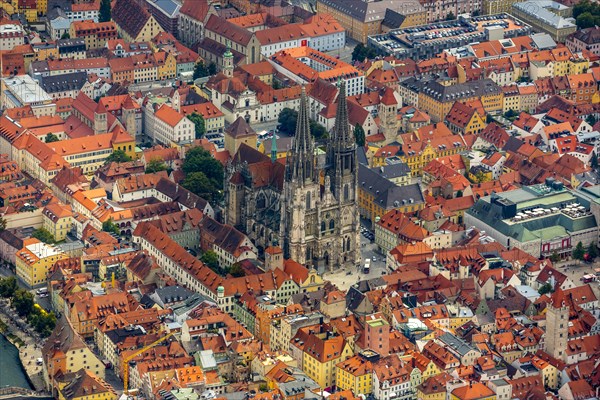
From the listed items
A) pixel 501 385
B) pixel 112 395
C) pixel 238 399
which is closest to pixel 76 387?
pixel 112 395

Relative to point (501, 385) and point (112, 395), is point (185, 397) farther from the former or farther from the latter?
point (501, 385)

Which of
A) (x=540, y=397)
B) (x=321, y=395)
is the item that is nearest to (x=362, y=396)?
(x=321, y=395)

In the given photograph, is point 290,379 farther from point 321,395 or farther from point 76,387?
point 76,387

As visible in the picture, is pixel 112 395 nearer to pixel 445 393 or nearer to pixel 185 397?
pixel 185 397

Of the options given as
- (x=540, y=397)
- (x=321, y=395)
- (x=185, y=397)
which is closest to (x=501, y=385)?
(x=540, y=397)

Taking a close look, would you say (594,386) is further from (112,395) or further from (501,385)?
(112,395)

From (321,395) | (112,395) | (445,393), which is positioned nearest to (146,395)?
(112,395)
